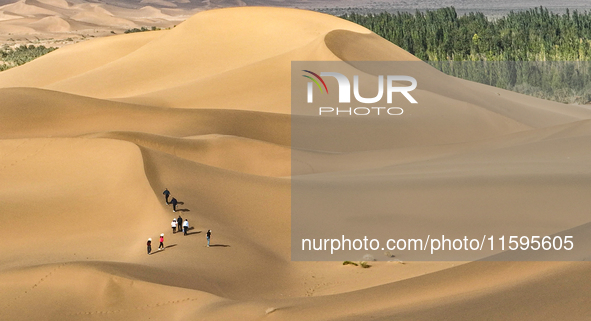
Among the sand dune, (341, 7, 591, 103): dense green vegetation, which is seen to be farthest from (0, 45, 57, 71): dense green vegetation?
(341, 7, 591, 103): dense green vegetation

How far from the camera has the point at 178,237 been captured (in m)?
15.4

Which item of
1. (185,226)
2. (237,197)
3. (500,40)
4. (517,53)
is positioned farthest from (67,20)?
(185,226)

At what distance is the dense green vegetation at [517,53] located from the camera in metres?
48.2

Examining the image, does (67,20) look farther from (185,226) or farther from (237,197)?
(185,226)

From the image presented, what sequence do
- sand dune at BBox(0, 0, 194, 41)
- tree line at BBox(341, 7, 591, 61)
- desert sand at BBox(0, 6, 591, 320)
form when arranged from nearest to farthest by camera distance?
1. desert sand at BBox(0, 6, 591, 320)
2. tree line at BBox(341, 7, 591, 61)
3. sand dune at BBox(0, 0, 194, 41)

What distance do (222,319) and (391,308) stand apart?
245 cm

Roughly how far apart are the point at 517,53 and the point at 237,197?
3655 centimetres

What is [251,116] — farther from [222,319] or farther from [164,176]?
A: [222,319]

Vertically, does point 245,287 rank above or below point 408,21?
below

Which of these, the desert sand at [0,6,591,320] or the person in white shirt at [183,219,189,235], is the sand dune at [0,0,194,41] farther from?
the person in white shirt at [183,219,189,235]

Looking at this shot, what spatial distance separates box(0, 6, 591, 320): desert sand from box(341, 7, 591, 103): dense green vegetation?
9139 mm

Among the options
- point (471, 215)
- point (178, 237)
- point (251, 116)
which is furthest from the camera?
point (251, 116)

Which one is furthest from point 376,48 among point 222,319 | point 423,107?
point 222,319

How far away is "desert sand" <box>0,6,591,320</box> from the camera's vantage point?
35.7 feet
